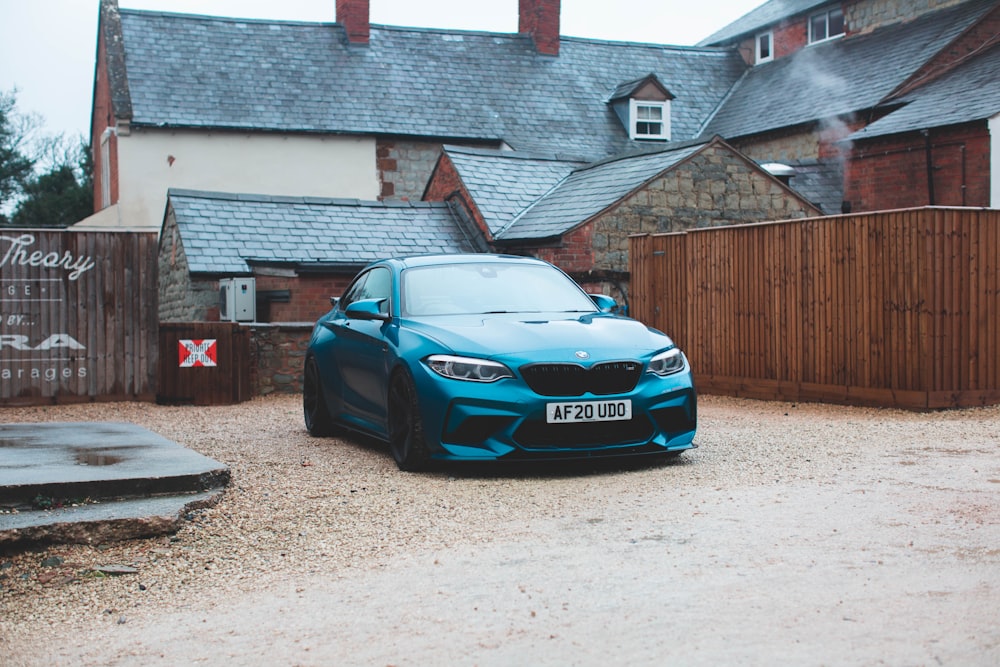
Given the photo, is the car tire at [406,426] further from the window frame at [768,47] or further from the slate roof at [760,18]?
the window frame at [768,47]

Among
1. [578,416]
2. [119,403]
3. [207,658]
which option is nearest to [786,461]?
[578,416]

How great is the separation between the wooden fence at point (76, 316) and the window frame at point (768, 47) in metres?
28.2

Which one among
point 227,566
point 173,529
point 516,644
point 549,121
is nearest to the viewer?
point 516,644

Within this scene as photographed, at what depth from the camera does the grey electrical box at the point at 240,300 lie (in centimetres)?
1708

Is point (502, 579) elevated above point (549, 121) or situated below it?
below

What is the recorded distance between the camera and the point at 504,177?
2134 cm

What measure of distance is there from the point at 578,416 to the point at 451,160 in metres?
14.5

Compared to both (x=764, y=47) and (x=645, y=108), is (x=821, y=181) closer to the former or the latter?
(x=645, y=108)

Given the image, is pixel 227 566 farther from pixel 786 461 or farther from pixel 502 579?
pixel 786 461

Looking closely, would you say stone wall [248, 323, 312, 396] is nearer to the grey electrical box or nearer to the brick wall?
the grey electrical box

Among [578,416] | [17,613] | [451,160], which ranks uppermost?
[451,160]

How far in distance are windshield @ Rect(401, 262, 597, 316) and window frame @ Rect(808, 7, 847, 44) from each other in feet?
93.8

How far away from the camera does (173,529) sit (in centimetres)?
575

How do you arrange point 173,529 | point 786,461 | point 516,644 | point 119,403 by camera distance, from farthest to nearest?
point 119,403
point 786,461
point 173,529
point 516,644
